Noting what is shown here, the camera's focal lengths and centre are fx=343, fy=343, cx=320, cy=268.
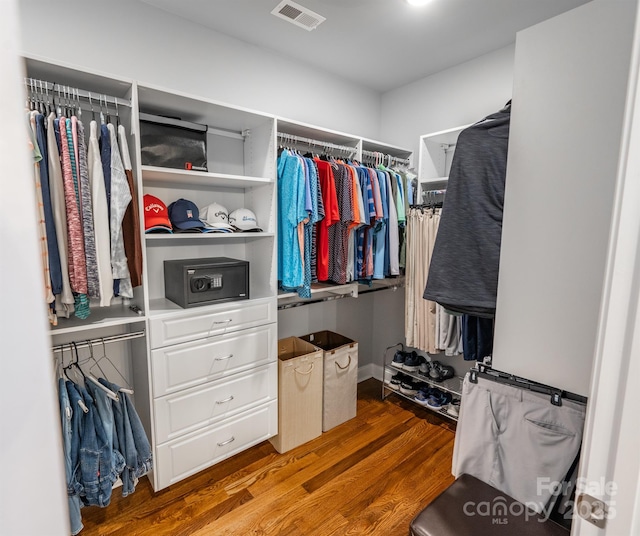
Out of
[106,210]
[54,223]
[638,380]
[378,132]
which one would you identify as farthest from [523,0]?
[54,223]

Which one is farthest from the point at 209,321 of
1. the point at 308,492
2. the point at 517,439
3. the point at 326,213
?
the point at 517,439

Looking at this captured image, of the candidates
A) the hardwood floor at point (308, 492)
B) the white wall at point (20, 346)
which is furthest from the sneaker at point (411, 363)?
the white wall at point (20, 346)

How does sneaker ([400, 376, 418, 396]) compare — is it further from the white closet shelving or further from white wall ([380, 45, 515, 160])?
white wall ([380, 45, 515, 160])

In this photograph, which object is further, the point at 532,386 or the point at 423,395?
the point at 423,395

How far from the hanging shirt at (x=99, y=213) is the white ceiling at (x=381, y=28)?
1.05 metres

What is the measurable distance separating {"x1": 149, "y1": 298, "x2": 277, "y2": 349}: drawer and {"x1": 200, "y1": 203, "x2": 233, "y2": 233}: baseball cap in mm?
436

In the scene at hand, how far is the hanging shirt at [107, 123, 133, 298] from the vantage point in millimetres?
1514

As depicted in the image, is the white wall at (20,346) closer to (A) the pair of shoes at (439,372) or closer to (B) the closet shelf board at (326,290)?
(B) the closet shelf board at (326,290)

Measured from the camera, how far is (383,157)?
2.74 meters

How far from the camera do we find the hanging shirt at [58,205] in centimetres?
137

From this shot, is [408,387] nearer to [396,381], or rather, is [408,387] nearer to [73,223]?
[396,381]

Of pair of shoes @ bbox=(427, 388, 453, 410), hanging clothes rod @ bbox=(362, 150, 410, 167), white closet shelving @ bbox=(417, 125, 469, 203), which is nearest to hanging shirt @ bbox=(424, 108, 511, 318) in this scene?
white closet shelving @ bbox=(417, 125, 469, 203)

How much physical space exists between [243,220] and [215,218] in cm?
16

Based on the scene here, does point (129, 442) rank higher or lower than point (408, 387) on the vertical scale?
higher
